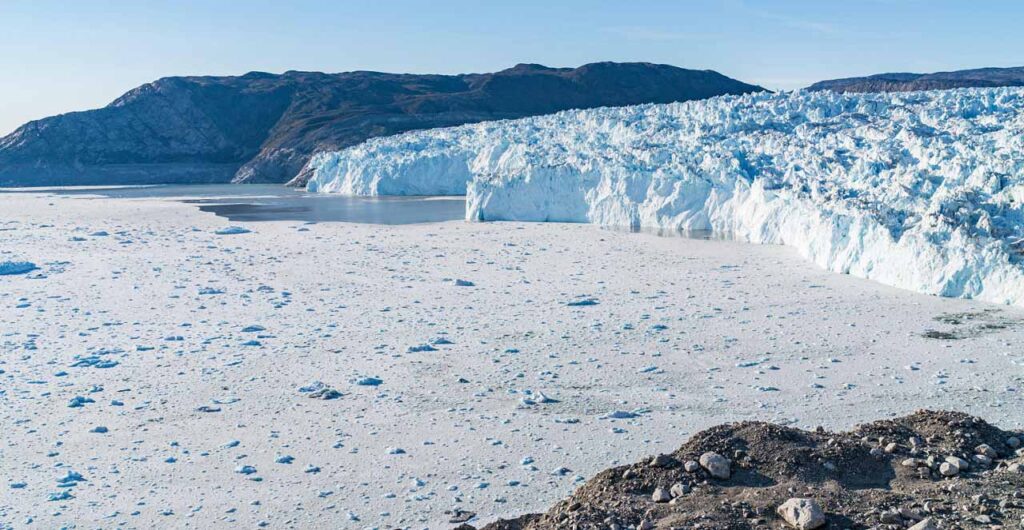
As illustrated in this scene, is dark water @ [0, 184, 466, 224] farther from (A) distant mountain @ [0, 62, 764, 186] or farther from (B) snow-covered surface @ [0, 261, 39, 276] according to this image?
(A) distant mountain @ [0, 62, 764, 186]

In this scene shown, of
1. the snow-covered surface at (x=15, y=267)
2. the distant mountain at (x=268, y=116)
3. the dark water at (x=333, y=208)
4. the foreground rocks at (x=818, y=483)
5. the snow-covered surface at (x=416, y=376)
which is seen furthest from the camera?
the distant mountain at (x=268, y=116)

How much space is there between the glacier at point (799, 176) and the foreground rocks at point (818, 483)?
16.1 feet

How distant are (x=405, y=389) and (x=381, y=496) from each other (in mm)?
1734

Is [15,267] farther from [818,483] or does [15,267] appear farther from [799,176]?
[799,176]

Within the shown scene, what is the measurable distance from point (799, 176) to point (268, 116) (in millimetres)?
47420

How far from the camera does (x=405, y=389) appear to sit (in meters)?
5.82

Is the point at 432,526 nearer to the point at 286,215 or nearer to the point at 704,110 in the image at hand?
the point at 286,215

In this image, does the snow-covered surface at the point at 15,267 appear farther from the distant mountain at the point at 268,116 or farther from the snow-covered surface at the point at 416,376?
the distant mountain at the point at 268,116

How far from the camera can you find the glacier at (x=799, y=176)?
29.9 feet

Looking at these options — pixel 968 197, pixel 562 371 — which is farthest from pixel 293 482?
pixel 968 197

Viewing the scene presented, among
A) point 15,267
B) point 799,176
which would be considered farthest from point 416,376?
point 799,176

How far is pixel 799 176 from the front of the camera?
46.2 ft

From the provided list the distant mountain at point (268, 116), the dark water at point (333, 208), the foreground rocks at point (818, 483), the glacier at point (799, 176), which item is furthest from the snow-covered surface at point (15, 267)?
the distant mountain at point (268, 116)

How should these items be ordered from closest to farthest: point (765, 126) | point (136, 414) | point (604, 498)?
1. point (604, 498)
2. point (136, 414)
3. point (765, 126)
